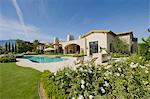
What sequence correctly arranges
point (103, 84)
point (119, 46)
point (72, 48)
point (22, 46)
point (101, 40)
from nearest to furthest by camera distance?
point (103, 84) → point (119, 46) → point (101, 40) → point (72, 48) → point (22, 46)

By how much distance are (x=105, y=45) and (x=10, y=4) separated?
765 inches

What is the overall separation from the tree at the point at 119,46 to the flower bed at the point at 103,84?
22838 mm

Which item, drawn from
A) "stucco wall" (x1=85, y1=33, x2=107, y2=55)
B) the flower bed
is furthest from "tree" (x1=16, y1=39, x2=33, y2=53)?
the flower bed

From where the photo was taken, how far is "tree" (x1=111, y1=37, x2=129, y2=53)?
90.8 feet

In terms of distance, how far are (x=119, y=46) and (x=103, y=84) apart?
2395 centimetres

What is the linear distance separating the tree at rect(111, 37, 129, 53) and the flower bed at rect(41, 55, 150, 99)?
22.8 m

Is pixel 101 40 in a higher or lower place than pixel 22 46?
higher

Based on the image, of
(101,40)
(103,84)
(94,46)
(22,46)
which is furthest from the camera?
(22,46)

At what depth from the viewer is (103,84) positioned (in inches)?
185

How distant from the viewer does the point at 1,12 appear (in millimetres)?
9758

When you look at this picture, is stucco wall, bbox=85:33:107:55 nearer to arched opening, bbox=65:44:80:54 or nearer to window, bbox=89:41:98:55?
window, bbox=89:41:98:55

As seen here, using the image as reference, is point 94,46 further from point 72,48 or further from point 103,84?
point 103,84

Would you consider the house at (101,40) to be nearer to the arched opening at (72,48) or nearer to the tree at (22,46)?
the arched opening at (72,48)

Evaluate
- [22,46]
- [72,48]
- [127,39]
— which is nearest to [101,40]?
[127,39]
